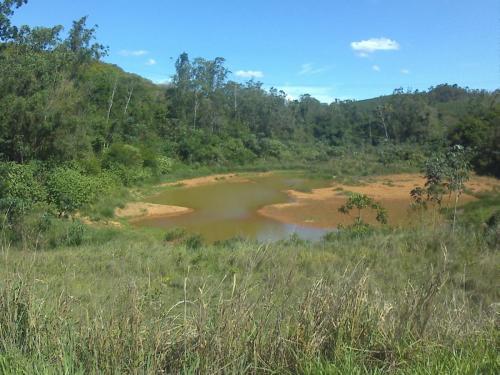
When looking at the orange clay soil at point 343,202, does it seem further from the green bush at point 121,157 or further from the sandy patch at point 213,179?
the green bush at point 121,157

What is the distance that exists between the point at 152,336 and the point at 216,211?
22893 millimetres

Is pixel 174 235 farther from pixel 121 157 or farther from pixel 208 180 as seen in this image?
pixel 208 180

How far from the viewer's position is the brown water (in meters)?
20.2

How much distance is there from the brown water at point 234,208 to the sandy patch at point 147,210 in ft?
2.77

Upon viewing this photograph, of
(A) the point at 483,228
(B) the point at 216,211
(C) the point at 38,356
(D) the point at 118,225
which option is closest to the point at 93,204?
(D) the point at 118,225

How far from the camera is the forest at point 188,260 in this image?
10.1 ft

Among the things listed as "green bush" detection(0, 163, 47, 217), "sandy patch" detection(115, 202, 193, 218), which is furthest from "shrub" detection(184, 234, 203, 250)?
"sandy patch" detection(115, 202, 193, 218)

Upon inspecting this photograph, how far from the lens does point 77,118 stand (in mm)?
22469

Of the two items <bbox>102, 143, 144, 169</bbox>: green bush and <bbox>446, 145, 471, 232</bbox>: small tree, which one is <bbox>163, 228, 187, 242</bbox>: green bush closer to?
<bbox>446, 145, 471, 232</bbox>: small tree

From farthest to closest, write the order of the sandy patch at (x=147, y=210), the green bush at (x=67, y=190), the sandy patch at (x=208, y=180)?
the sandy patch at (x=208, y=180) < the sandy patch at (x=147, y=210) < the green bush at (x=67, y=190)

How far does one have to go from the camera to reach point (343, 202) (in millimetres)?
28500

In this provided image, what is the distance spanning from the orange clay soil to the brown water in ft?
3.29

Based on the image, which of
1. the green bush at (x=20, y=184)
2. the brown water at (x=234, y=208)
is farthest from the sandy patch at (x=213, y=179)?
the green bush at (x=20, y=184)

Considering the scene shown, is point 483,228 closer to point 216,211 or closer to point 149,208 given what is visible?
point 216,211
